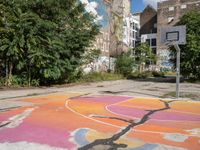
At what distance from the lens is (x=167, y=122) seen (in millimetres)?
10242

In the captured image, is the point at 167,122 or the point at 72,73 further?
the point at 72,73

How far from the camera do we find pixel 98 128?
8.88 meters

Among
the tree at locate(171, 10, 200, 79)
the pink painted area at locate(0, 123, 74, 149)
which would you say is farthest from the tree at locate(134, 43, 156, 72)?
the pink painted area at locate(0, 123, 74, 149)

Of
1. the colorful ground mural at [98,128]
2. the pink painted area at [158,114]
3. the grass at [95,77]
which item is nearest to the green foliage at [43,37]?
the grass at [95,77]

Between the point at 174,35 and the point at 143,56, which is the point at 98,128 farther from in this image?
the point at 143,56

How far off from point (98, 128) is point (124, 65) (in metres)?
33.6

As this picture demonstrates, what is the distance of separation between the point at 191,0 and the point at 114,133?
215 feet

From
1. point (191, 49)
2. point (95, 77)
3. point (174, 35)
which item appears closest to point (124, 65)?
point (95, 77)

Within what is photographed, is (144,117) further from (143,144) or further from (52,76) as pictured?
(52,76)

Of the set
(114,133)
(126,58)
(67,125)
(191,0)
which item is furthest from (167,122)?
(191,0)

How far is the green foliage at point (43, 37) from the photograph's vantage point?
20953 mm

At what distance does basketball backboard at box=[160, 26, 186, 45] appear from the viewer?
18406 mm

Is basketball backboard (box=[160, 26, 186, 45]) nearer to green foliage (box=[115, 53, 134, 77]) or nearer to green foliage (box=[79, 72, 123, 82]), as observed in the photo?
green foliage (box=[79, 72, 123, 82])

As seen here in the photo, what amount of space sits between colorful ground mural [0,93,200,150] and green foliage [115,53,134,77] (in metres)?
28.9
